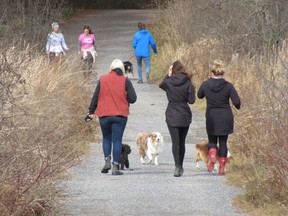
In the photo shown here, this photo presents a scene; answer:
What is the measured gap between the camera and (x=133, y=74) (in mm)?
28391

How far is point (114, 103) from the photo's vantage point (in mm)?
13047

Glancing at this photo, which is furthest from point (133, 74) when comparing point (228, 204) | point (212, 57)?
point (228, 204)

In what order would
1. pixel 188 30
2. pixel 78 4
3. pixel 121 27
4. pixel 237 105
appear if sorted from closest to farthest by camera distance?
pixel 237 105
pixel 188 30
pixel 121 27
pixel 78 4

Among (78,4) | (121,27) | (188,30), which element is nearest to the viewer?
(188,30)

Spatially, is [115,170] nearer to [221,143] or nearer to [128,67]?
[221,143]

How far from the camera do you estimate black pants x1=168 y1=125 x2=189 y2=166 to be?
43.1 ft

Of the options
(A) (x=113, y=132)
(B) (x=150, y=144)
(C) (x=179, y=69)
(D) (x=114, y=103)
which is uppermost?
(C) (x=179, y=69)

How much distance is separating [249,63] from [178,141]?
7682 millimetres

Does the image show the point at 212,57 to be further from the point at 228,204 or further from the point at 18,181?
the point at 18,181

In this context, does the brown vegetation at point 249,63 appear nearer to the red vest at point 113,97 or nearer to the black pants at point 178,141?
the black pants at point 178,141

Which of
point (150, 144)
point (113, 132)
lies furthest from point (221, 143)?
point (113, 132)

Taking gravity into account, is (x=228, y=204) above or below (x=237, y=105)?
below

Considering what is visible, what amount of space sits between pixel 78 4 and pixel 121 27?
9016 mm

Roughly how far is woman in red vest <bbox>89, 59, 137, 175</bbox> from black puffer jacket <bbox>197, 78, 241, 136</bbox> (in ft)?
3.63
